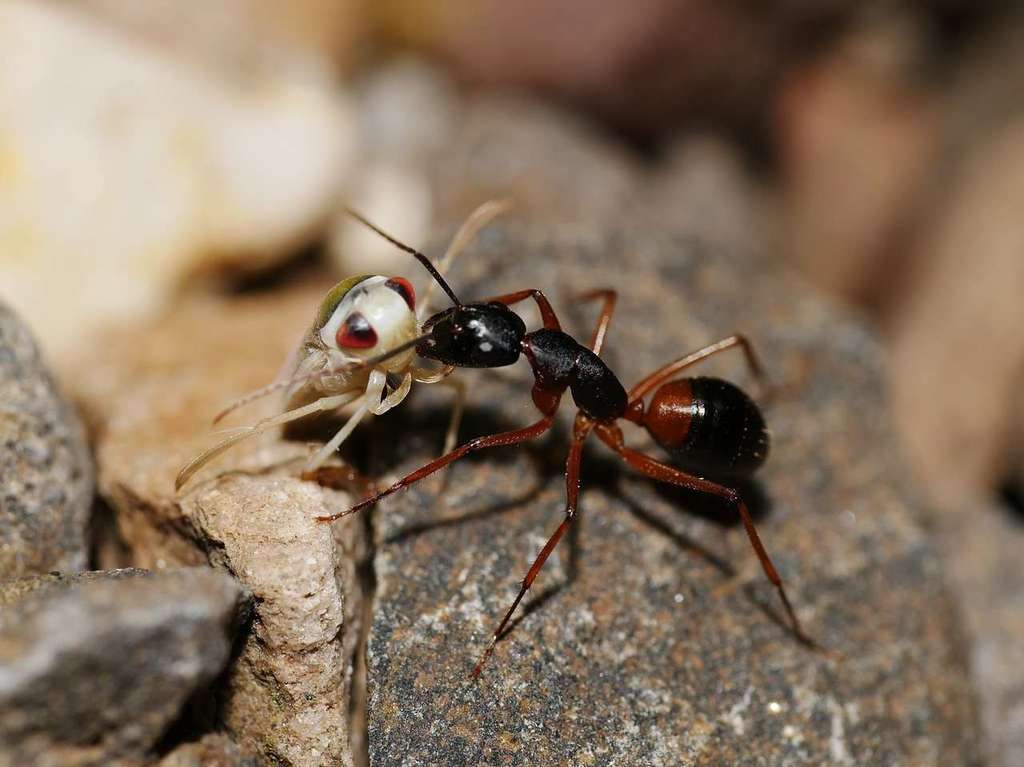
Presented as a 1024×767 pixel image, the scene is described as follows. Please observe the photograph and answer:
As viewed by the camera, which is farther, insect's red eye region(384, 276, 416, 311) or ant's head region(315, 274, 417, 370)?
insect's red eye region(384, 276, 416, 311)

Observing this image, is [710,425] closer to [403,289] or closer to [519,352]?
[519,352]

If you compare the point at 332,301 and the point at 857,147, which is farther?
the point at 857,147

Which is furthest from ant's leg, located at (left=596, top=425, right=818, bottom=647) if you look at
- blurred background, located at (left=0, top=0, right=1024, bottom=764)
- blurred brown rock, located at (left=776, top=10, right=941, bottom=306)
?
blurred brown rock, located at (left=776, top=10, right=941, bottom=306)

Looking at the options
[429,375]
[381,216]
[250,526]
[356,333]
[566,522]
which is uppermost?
[356,333]

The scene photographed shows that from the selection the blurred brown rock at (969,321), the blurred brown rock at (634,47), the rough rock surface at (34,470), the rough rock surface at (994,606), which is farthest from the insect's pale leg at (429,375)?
the blurred brown rock at (634,47)

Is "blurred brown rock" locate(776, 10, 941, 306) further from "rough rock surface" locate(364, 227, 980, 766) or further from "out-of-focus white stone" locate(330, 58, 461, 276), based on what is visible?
"out-of-focus white stone" locate(330, 58, 461, 276)

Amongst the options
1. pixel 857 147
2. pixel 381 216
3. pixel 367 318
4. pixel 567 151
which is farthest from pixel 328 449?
pixel 857 147

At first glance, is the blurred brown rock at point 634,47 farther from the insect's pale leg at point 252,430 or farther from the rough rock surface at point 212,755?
the rough rock surface at point 212,755
